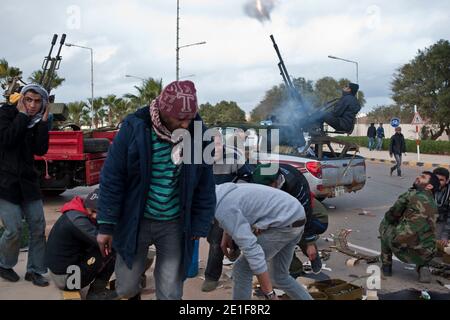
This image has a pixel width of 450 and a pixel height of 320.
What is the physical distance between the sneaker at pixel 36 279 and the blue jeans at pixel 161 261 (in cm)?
174

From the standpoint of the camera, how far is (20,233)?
4.72 meters

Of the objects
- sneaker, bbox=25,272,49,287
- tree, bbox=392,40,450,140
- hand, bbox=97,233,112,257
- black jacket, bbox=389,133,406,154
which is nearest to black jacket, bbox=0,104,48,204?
sneaker, bbox=25,272,49,287

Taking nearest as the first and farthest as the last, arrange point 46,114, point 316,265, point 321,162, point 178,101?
point 178,101 → point 46,114 → point 316,265 → point 321,162

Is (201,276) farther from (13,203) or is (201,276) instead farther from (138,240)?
(138,240)

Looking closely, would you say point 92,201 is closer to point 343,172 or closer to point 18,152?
point 18,152

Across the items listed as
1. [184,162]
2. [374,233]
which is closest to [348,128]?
[374,233]

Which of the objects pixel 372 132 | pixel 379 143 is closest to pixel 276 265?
pixel 372 132

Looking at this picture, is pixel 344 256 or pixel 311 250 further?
pixel 344 256

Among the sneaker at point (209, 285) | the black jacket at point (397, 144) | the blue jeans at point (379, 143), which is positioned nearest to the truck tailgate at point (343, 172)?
the sneaker at point (209, 285)

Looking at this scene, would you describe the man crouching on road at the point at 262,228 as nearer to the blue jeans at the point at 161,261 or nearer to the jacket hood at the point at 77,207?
the blue jeans at the point at 161,261

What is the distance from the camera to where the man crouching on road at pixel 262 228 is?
3.51 m

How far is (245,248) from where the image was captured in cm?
345

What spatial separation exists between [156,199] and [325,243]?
4.39 m

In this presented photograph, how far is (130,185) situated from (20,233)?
210cm
